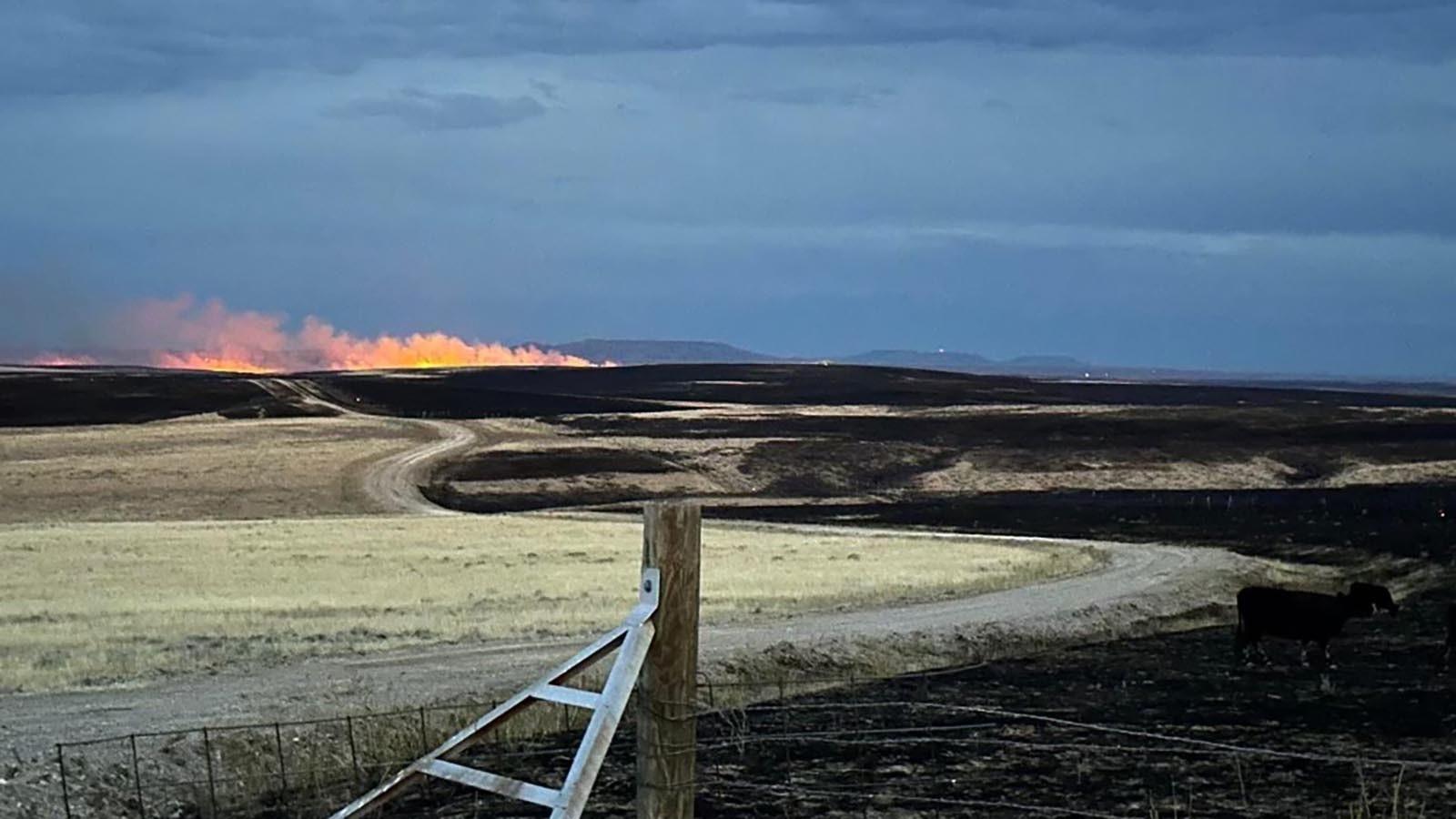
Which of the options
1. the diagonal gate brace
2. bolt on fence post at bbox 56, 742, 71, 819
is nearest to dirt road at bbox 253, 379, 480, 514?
bolt on fence post at bbox 56, 742, 71, 819

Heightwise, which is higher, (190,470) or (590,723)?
(590,723)

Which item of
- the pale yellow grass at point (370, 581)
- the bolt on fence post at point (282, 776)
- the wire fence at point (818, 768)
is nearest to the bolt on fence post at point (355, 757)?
the wire fence at point (818, 768)

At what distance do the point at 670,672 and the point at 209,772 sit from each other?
13038 millimetres

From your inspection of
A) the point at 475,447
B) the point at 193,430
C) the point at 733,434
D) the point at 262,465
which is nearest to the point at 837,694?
the point at 262,465

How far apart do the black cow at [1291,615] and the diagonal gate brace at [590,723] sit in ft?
63.9

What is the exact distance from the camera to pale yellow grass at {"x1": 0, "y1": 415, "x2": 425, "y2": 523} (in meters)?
73.8

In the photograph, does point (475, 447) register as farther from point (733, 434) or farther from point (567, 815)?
point (567, 815)

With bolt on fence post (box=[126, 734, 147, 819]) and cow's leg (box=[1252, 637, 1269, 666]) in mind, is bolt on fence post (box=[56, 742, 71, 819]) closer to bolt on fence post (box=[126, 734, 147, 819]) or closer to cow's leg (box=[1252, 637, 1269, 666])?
bolt on fence post (box=[126, 734, 147, 819])

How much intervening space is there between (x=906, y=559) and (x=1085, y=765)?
31945 mm

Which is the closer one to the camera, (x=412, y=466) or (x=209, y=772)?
(x=209, y=772)

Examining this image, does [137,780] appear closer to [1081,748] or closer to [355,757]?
[355,757]

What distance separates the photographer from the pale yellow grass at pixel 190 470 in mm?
73812

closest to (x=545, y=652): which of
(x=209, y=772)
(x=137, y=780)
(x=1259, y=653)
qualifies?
(x=209, y=772)

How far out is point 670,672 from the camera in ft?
27.3
